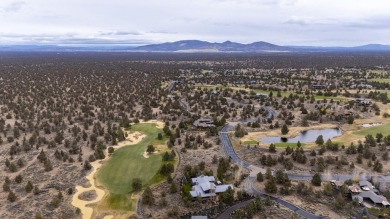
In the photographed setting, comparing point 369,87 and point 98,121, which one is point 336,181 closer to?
point 98,121

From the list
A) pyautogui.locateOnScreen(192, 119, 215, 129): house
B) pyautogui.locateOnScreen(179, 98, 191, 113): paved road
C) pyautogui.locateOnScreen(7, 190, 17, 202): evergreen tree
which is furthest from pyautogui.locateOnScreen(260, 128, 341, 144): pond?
pyautogui.locateOnScreen(7, 190, 17, 202): evergreen tree

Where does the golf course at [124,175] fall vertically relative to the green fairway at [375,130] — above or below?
below

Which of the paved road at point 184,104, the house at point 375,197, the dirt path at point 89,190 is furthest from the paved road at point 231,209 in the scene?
the paved road at point 184,104

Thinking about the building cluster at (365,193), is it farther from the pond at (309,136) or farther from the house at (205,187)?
the pond at (309,136)

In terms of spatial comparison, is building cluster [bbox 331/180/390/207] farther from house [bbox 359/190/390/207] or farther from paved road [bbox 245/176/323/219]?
paved road [bbox 245/176/323/219]

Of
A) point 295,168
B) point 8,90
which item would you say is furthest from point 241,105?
point 8,90
